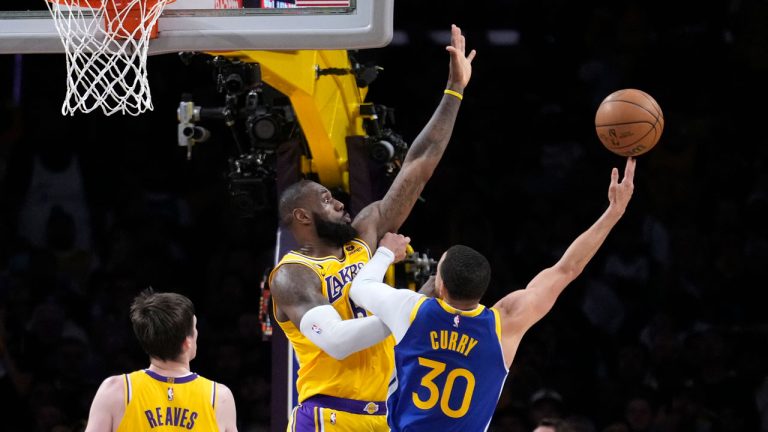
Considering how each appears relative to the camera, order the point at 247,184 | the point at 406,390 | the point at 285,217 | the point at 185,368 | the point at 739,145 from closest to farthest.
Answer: the point at 185,368, the point at 406,390, the point at 285,217, the point at 247,184, the point at 739,145

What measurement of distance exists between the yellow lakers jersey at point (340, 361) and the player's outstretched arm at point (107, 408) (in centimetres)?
109

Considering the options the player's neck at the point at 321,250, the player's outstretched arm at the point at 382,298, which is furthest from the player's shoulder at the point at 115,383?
the player's neck at the point at 321,250

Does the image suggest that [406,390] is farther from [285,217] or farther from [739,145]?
[739,145]

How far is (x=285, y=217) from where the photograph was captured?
17.0ft

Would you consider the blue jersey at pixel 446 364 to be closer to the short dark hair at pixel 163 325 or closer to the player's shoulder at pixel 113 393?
the short dark hair at pixel 163 325

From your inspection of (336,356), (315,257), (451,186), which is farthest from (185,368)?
(451,186)

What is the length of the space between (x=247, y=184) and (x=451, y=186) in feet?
9.56

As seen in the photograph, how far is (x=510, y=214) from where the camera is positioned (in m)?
9.70

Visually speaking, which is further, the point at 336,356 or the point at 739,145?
the point at 739,145

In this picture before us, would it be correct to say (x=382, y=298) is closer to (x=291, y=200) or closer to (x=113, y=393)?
(x=291, y=200)

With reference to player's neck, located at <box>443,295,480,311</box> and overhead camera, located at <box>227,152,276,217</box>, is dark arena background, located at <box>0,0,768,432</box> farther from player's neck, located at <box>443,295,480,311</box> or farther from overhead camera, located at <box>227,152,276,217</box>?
player's neck, located at <box>443,295,480,311</box>

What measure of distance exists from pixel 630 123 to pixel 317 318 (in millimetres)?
1799

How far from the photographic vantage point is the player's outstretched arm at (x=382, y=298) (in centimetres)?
437

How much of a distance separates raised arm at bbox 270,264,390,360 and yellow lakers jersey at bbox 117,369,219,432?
601 millimetres
